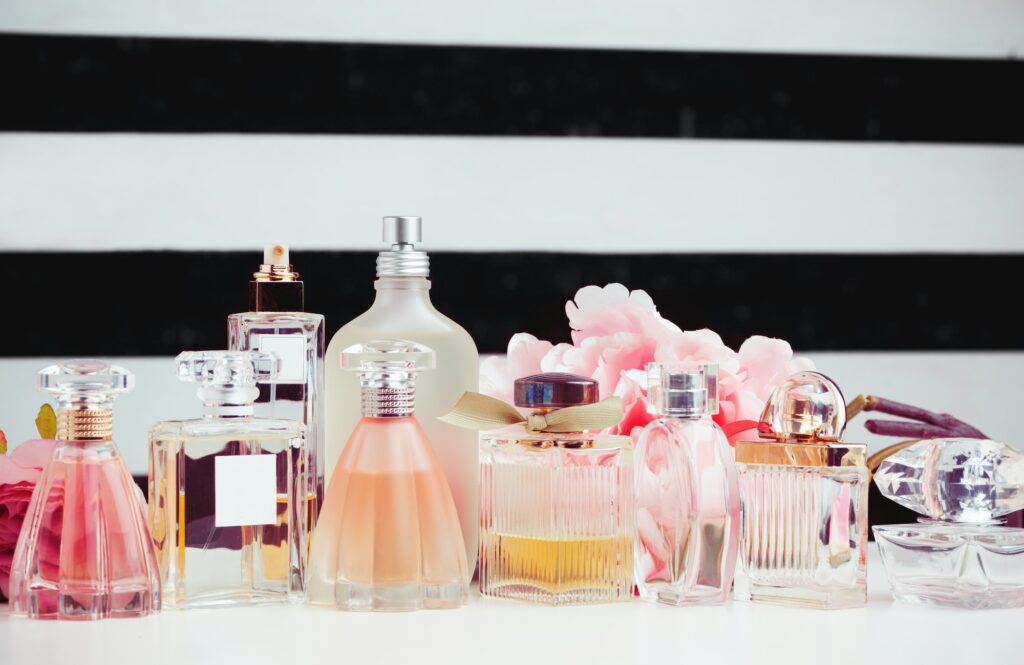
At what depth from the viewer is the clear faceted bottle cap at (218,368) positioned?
699 millimetres

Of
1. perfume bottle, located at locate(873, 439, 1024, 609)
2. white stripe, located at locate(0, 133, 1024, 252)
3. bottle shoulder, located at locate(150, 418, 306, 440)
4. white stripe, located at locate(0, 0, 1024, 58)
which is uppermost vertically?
white stripe, located at locate(0, 0, 1024, 58)

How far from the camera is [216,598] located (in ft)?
2.37

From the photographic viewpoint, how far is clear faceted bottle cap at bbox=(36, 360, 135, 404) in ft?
2.16

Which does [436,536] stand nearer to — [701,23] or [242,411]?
[242,411]

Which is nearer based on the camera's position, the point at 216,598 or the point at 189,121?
the point at 216,598

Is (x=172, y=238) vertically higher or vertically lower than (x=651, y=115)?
lower

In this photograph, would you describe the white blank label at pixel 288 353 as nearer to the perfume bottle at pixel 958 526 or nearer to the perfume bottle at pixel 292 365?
the perfume bottle at pixel 292 365

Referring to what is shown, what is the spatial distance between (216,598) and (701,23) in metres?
1.05

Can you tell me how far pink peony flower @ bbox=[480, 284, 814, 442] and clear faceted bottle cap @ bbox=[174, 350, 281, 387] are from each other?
228mm

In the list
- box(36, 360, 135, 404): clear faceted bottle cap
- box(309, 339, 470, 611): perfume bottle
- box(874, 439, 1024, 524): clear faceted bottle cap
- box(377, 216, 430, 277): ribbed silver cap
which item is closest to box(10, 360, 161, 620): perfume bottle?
box(36, 360, 135, 404): clear faceted bottle cap

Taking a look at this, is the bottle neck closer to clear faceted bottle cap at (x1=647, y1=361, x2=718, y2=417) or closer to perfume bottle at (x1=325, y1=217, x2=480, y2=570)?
perfume bottle at (x1=325, y1=217, x2=480, y2=570)

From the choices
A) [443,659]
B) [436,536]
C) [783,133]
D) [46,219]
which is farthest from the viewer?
[783,133]

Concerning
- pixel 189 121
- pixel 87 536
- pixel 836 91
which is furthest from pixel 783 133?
pixel 87 536

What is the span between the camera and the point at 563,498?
73cm
